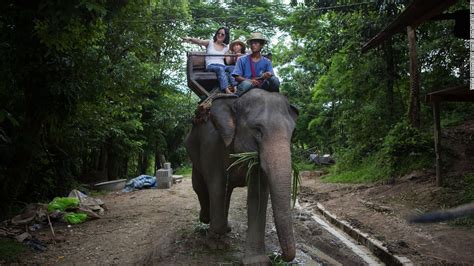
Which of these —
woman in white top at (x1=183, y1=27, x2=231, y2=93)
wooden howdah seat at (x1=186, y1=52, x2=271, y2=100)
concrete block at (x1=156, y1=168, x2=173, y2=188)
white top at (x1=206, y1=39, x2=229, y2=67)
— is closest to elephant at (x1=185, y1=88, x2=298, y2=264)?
woman in white top at (x1=183, y1=27, x2=231, y2=93)

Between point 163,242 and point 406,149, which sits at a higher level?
point 406,149

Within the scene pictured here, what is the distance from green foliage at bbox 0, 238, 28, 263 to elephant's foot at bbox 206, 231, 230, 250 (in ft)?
9.54

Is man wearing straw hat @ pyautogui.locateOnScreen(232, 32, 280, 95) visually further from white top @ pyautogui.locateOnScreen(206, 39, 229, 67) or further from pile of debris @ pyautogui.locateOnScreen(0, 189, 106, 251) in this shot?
pile of debris @ pyautogui.locateOnScreen(0, 189, 106, 251)

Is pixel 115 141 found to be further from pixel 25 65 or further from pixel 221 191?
pixel 221 191

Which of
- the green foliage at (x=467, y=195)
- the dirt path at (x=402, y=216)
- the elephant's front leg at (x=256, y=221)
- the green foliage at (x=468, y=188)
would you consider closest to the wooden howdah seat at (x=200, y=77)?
the elephant's front leg at (x=256, y=221)

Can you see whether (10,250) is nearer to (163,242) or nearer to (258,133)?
(163,242)

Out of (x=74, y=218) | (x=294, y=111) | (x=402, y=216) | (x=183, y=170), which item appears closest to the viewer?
(x=294, y=111)

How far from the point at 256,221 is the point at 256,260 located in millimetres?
472

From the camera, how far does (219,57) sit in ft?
25.3

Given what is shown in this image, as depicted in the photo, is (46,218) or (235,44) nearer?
(235,44)

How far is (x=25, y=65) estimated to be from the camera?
8195mm

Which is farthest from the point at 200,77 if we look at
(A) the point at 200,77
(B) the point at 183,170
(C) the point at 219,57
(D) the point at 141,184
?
(B) the point at 183,170

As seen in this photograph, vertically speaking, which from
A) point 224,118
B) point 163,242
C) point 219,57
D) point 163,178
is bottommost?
point 163,242

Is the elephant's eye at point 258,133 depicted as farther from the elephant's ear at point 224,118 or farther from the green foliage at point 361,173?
the green foliage at point 361,173
